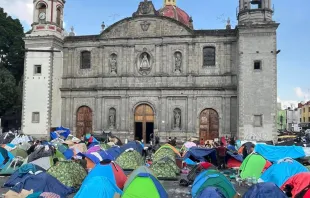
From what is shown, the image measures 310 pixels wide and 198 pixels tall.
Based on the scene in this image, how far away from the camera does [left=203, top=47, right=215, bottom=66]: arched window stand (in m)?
32.6

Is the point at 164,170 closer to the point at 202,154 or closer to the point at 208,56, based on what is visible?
the point at 202,154

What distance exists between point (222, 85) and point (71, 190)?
21.1 meters

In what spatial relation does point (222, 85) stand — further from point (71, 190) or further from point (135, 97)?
point (71, 190)

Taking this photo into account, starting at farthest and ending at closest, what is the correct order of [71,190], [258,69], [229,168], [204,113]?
[204,113]
[258,69]
[229,168]
[71,190]

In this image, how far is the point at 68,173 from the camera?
13.7 meters

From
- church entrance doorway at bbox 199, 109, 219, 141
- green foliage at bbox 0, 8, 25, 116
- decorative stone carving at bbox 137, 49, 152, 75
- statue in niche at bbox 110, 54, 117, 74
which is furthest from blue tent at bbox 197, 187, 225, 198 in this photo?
green foliage at bbox 0, 8, 25, 116

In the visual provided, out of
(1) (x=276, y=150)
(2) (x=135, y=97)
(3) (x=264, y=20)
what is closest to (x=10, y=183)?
(1) (x=276, y=150)

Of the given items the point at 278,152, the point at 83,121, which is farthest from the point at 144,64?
the point at 278,152

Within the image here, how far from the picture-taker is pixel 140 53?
33531mm

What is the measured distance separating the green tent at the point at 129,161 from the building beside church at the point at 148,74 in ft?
44.1

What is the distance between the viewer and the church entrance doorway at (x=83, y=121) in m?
34.2

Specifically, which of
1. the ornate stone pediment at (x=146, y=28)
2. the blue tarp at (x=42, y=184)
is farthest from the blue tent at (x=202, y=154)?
the ornate stone pediment at (x=146, y=28)

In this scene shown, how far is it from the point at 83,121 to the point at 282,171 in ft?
76.4

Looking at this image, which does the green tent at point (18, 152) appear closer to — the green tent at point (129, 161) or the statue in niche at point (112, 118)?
the green tent at point (129, 161)
